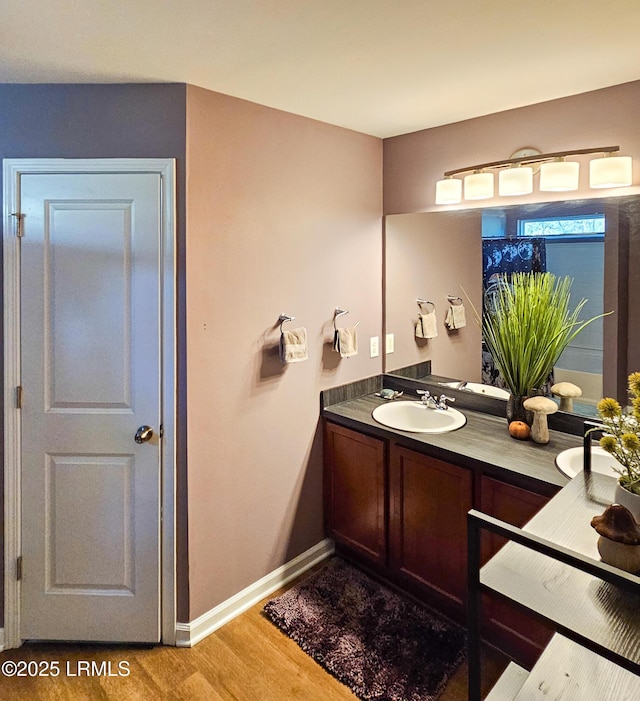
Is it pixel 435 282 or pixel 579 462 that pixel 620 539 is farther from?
pixel 435 282

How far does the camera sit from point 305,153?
7.68ft

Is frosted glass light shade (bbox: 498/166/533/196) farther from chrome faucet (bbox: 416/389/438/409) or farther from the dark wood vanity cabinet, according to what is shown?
the dark wood vanity cabinet

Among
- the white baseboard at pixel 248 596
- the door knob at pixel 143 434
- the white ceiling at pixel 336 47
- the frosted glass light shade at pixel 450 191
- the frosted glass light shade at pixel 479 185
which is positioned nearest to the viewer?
A: the white ceiling at pixel 336 47

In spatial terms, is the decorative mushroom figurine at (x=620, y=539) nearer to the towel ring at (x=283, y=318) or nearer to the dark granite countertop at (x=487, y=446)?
the dark granite countertop at (x=487, y=446)

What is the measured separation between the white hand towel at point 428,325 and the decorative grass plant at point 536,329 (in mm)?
489

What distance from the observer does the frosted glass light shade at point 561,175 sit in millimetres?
1974

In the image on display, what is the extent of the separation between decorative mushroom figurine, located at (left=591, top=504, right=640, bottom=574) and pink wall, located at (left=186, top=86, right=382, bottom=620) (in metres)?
1.51

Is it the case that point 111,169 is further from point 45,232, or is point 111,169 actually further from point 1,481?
point 1,481

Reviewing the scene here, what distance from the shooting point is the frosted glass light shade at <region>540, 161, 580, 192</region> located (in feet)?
6.48

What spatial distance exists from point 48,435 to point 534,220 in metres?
2.31

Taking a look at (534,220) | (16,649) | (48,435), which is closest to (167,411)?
(48,435)

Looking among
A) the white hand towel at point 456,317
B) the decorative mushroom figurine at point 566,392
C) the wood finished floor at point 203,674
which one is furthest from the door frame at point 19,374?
the decorative mushroom figurine at point 566,392

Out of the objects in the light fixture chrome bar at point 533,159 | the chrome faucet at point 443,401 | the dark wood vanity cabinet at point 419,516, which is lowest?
the dark wood vanity cabinet at point 419,516

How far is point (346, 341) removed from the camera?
252 centimetres
